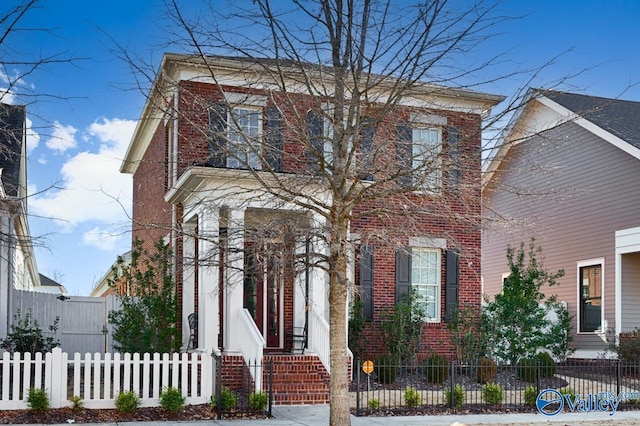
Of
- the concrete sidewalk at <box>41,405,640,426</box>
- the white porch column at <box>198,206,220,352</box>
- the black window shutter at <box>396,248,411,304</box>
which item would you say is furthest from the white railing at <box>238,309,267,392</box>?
the black window shutter at <box>396,248,411,304</box>

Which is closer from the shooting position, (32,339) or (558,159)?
(32,339)

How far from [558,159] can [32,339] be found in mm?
15707

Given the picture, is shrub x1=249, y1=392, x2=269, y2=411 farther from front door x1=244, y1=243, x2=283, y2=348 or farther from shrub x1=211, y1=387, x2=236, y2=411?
front door x1=244, y1=243, x2=283, y2=348

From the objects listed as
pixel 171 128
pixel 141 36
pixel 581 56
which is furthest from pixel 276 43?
pixel 171 128

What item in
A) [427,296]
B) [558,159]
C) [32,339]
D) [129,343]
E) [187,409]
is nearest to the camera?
[187,409]

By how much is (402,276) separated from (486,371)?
3293mm

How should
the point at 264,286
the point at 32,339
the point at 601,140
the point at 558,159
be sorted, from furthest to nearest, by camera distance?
the point at 558,159, the point at 601,140, the point at 264,286, the point at 32,339

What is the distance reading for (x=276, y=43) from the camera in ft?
38.5

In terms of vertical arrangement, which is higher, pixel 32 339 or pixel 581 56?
pixel 581 56

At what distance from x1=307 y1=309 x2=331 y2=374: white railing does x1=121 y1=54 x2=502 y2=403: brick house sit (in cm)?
3

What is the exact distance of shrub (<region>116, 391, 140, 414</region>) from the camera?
45.9 feet

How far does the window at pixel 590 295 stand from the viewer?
23531 mm

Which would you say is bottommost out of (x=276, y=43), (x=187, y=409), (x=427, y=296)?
(x=187, y=409)

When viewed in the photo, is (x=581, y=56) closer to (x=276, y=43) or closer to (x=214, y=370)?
(x=276, y=43)
